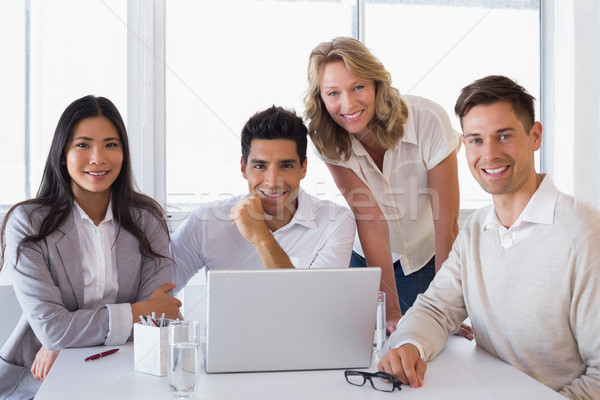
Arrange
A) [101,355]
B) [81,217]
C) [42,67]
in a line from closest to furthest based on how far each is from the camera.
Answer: [101,355]
[81,217]
[42,67]

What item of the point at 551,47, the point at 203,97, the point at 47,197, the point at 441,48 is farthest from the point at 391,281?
the point at 551,47

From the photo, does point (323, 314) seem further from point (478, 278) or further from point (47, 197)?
point (47, 197)

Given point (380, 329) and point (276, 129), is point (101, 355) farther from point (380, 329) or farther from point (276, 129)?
point (276, 129)

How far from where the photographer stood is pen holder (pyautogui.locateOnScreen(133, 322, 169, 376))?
1.15 m

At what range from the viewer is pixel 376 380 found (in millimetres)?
1136

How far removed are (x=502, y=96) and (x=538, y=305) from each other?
550 mm

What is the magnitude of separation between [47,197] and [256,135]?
0.72m

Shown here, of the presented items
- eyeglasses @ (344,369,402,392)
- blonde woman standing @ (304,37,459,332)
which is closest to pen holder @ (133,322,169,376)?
eyeglasses @ (344,369,402,392)

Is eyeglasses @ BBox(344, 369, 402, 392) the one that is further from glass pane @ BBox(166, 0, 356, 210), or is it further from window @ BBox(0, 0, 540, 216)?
glass pane @ BBox(166, 0, 356, 210)

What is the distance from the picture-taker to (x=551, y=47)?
10.8 ft

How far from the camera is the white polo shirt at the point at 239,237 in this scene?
6.66 ft

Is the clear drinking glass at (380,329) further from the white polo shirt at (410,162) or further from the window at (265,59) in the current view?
the window at (265,59)

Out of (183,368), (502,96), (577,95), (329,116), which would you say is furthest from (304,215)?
(577,95)

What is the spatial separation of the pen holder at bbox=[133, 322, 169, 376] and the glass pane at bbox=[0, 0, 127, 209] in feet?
6.07
